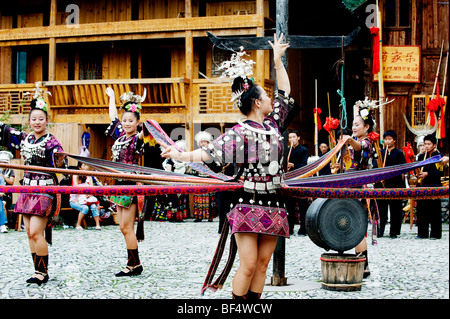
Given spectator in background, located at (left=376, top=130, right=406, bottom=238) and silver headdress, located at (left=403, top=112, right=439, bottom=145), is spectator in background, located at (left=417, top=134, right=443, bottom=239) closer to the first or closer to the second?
spectator in background, located at (left=376, top=130, right=406, bottom=238)

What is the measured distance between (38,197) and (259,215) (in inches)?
110

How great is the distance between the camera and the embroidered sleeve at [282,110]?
472 cm

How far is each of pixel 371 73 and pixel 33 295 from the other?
14918 mm

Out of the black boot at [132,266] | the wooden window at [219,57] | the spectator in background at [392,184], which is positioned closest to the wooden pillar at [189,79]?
the wooden window at [219,57]

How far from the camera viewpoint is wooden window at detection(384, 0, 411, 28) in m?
18.5

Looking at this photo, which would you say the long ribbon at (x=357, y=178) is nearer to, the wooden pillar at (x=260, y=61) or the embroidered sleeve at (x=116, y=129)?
the embroidered sleeve at (x=116, y=129)

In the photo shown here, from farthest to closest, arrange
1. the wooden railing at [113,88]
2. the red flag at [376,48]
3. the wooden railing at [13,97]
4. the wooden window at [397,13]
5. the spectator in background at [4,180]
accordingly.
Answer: the wooden railing at [13,97]
the wooden railing at [113,88]
the wooden window at [397,13]
the red flag at [376,48]
the spectator in background at [4,180]

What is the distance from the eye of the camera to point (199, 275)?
6793 mm

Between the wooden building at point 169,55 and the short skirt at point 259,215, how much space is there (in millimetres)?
12774

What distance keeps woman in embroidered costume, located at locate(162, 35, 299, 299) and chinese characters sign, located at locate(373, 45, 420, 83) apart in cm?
1444

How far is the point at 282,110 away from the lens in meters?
4.77

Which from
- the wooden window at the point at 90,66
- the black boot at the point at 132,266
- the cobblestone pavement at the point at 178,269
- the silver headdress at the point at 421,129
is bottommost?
the cobblestone pavement at the point at 178,269

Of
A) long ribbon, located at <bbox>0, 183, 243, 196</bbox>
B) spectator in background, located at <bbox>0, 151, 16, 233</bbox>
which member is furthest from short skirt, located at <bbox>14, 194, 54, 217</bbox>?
spectator in background, located at <bbox>0, 151, 16, 233</bbox>

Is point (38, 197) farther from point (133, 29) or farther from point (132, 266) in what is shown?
point (133, 29)
